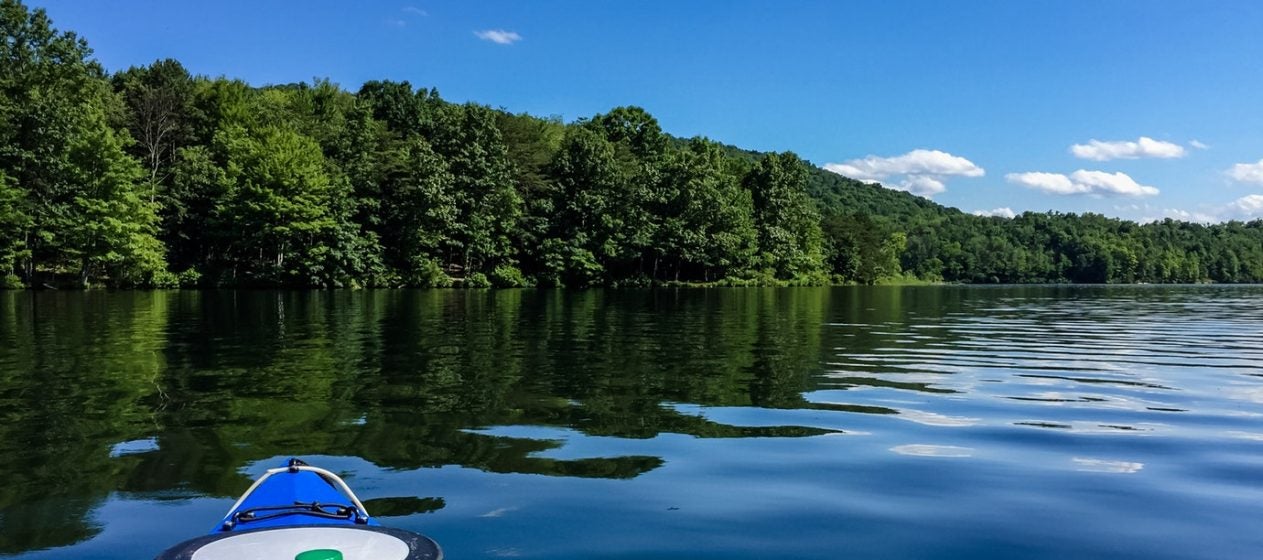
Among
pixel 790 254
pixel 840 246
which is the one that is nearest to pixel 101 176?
pixel 790 254

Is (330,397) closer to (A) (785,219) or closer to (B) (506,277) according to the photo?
(B) (506,277)

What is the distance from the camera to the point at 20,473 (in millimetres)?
6684

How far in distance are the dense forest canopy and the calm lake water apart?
40.1m

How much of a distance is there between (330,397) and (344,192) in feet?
172

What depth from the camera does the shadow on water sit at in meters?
6.85

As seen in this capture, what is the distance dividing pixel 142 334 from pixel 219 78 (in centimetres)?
6483

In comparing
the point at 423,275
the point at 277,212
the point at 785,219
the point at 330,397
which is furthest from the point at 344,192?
the point at 330,397

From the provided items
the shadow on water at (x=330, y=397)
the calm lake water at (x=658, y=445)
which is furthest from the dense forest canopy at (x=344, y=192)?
the calm lake water at (x=658, y=445)

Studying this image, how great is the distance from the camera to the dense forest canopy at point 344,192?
164ft

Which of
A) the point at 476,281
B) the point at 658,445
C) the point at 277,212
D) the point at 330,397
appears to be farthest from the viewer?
the point at 476,281

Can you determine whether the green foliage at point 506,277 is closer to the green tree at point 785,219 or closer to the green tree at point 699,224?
the green tree at point 699,224

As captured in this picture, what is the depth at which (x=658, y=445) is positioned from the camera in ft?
26.6

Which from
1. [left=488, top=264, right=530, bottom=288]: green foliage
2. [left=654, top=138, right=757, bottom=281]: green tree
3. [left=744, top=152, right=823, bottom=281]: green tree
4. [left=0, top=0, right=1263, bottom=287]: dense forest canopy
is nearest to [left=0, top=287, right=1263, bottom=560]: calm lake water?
[left=0, top=0, right=1263, bottom=287]: dense forest canopy

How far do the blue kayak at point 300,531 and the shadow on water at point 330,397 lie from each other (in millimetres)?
1065
